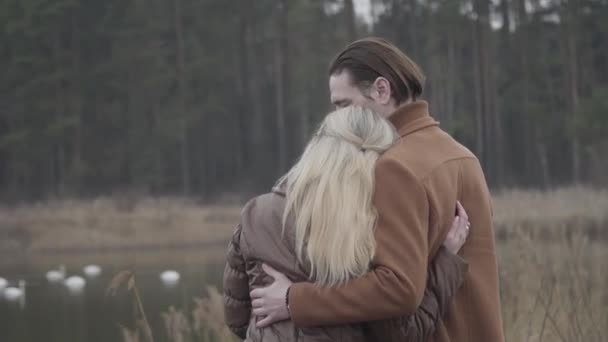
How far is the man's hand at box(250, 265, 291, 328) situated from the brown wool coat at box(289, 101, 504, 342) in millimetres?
31

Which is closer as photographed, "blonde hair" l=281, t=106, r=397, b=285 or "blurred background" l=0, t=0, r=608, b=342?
"blonde hair" l=281, t=106, r=397, b=285

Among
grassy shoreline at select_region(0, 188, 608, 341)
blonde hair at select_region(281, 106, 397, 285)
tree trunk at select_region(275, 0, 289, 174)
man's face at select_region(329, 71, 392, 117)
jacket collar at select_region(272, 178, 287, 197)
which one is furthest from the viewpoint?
tree trunk at select_region(275, 0, 289, 174)

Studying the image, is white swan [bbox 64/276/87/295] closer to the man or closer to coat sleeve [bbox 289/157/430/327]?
the man

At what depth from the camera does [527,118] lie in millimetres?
35938

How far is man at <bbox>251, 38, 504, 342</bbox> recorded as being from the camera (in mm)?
2465

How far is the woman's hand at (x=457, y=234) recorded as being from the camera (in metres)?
2.61

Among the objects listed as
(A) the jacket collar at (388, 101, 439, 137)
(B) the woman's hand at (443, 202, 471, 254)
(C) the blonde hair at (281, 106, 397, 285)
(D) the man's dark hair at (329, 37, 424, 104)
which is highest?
(D) the man's dark hair at (329, 37, 424, 104)

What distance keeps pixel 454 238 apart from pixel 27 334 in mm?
8512

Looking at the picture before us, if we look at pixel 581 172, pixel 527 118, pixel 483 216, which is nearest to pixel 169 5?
pixel 527 118

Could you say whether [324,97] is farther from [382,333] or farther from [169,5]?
[382,333]

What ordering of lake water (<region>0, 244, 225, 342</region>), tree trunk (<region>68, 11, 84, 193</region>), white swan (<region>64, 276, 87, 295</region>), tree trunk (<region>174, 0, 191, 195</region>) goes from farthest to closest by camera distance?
tree trunk (<region>174, 0, 191, 195</region>)
tree trunk (<region>68, 11, 84, 193</region>)
white swan (<region>64, 276, 87, 295</region>)
lake water (<region>0, 244, 225, 342</region>)

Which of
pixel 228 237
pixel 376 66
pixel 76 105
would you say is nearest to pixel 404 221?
pixel 376 66

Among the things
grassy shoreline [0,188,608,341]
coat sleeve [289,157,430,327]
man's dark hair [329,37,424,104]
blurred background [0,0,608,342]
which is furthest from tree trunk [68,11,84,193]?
coat sleeve [289,157,430,327]

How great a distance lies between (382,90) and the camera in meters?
2.69
